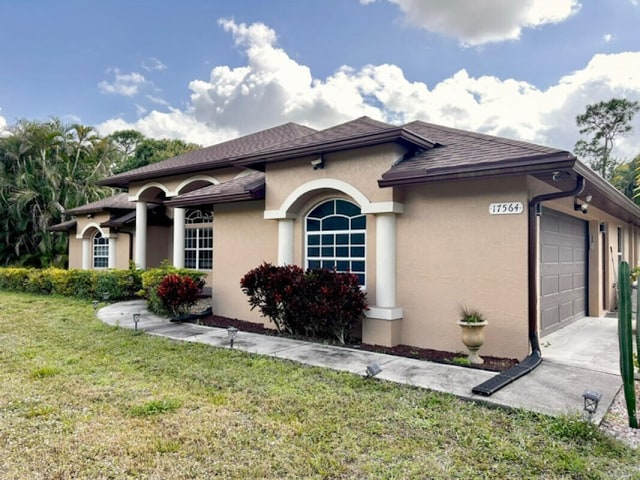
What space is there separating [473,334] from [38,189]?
94.3 feet

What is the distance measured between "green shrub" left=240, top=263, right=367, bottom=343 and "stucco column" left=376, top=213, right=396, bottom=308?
0.43 meters

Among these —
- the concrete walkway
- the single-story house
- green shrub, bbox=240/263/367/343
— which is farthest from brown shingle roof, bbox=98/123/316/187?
the concrete walkway

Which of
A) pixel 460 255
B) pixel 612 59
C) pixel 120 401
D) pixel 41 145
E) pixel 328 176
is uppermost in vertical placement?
pixel 612 59

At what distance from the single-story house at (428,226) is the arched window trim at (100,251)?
39.5 ft

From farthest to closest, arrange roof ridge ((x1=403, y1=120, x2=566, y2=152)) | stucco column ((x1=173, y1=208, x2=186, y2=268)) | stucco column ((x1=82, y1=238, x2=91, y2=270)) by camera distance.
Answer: stucco column ((x1=82, y1=238, x2=91, y2=270)) < stucco column ((x1=173, y1=208, x2=186, y2=268)) < roof ridge ((x1=403, y1=120, x2=566, y2=152))

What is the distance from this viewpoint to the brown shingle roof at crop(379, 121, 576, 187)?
6.50m

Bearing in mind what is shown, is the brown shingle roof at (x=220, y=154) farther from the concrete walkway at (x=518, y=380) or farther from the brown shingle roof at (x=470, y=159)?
the brown shingle roof at (x=470, y=159)

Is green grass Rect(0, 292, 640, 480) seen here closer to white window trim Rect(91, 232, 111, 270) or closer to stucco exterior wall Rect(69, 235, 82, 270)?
white window trim Rect(91, 232, 111, 270)

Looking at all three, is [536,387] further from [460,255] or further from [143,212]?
[143,212]

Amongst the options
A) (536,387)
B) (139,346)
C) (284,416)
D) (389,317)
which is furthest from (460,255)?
(139,346)

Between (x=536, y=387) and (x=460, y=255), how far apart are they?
2733 millimetres

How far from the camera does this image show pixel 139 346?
8312 millimetres

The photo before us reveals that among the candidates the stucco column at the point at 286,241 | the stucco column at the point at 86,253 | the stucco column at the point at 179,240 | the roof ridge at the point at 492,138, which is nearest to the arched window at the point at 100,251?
the stucco column at the point at 86,253

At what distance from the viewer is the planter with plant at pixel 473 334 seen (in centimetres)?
693
